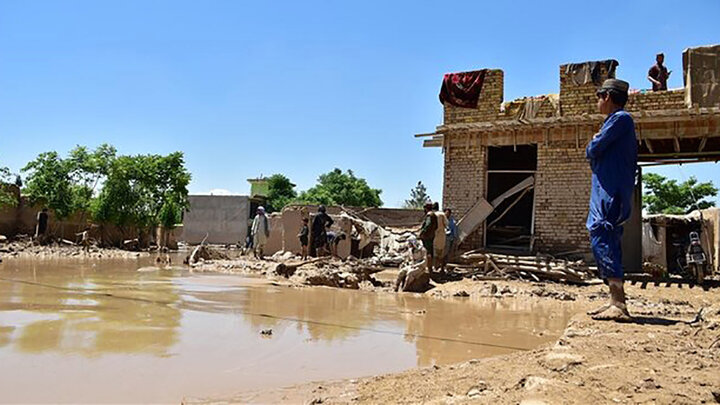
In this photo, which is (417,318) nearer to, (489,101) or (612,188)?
(612,188)

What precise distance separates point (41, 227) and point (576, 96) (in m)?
19.0

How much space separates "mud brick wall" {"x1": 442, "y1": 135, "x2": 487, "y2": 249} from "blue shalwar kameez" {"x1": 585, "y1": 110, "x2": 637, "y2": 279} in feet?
26.4

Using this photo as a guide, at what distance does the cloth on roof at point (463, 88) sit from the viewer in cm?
1231

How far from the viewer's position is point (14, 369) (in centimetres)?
331

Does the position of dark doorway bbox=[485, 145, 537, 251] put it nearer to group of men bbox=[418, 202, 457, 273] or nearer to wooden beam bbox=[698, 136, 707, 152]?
group of men bbox=[418, 202, 457, 273]

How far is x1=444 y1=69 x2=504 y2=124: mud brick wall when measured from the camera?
39.8 ft

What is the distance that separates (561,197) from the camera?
450 inches

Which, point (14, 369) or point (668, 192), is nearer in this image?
point (14, 369)

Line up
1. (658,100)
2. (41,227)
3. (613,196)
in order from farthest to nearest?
(41,227)
(658,100)
(613,196)

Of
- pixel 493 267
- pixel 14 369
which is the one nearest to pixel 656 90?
pixel 493 267

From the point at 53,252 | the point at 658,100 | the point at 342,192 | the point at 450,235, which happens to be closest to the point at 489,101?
the point at 450,235

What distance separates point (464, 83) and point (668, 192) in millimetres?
25190

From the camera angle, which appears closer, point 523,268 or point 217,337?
point 217,337

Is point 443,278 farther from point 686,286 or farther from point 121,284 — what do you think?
point 121,284
